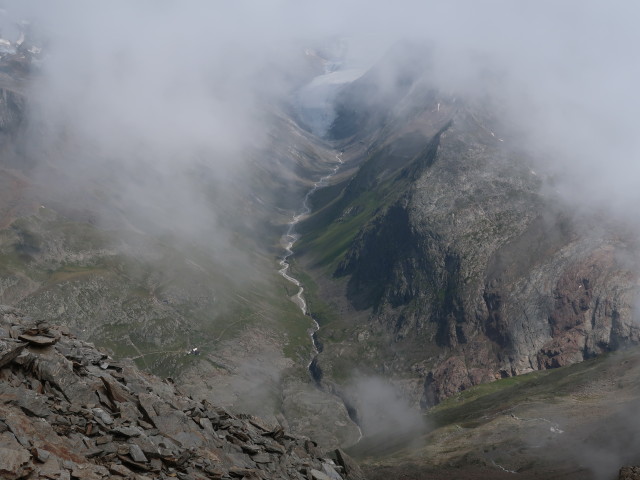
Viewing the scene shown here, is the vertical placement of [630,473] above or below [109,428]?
above

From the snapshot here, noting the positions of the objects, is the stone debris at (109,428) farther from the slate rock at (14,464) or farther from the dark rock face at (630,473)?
the dark rock face at (630,473)

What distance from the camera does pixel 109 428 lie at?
5381 centimetres

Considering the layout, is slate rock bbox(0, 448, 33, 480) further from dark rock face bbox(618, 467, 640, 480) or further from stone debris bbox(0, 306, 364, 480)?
dark rock face bbox(618, 467, 640, 480)

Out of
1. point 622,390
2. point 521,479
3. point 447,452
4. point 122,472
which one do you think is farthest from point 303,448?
point 622,390

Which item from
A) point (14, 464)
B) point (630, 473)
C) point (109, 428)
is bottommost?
point (14, 464)

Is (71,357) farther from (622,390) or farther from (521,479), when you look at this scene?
(622,390)

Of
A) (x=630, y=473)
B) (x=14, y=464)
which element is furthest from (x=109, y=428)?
(x=630, y=473)

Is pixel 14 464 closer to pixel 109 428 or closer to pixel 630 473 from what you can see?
pixel 109 428

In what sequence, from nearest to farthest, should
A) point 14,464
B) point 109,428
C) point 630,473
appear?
point 14,464 → point 109,428 → point 630,473

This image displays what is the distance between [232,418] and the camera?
241ft

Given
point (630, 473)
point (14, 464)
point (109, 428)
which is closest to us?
point (14, 464)

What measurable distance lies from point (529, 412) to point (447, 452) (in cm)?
2689

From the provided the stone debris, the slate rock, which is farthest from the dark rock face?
the slate rock

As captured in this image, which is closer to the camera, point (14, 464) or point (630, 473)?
point (14, 464)
